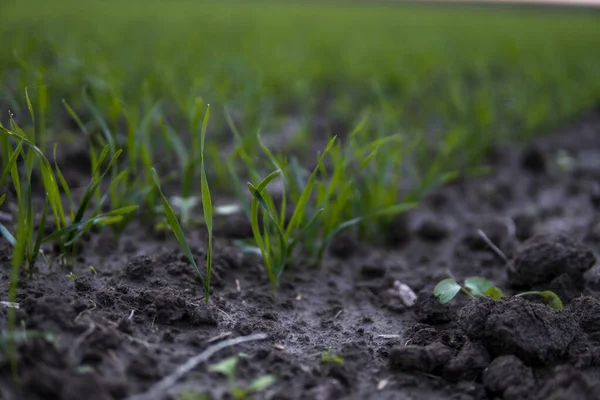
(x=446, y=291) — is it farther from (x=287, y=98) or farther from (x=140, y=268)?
(x=287, y=98)

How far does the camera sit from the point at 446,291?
137 centimetres

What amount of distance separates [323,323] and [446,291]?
0.31 meters

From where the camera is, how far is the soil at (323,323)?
3.44 feet

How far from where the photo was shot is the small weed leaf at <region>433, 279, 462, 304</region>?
1.35 m

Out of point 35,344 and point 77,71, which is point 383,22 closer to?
point 77,71

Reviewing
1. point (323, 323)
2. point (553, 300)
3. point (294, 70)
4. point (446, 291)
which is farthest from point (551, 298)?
point (294, 70)

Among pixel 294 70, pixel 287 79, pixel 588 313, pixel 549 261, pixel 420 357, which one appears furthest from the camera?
pixel 294 70

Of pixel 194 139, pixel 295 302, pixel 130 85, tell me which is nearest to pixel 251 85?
pixel 130 85

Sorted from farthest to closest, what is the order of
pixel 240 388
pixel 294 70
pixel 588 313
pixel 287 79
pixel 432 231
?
pixel 294 70, pixel 287 79, pixel 432 231, pixel 588 313, pixel 240 388

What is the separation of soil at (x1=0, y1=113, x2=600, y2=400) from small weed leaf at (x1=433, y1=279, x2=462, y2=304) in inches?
2.7

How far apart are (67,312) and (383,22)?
881 centimetres

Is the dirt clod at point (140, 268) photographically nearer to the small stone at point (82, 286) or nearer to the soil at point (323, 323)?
the soil at point (323, 323)

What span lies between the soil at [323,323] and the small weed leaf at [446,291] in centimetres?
7

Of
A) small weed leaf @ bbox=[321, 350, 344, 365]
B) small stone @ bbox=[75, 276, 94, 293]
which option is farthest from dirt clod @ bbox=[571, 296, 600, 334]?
small stone @ bbox=[75, 276, 94, 293]
